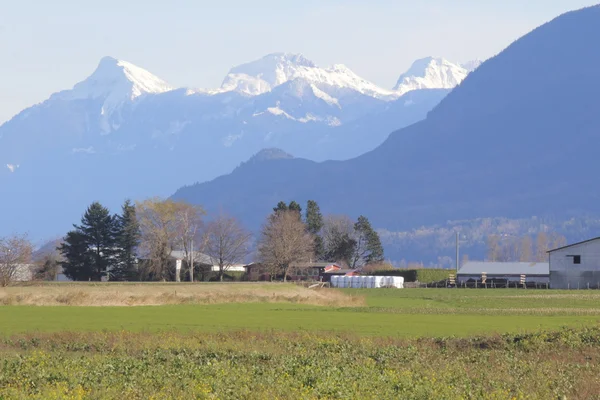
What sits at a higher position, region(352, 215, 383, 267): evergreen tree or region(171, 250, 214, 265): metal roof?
region(352, 215, 383, 267): evergreen tree

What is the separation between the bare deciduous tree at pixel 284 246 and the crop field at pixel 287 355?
284 feet

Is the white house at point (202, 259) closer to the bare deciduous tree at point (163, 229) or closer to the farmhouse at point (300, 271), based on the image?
the bare deciduous tree at point (163, 229)

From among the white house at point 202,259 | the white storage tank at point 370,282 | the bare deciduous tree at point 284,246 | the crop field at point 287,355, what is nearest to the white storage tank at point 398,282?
the white storage tank at point 370,282

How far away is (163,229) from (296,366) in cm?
11535

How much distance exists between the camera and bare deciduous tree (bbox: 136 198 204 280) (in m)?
141

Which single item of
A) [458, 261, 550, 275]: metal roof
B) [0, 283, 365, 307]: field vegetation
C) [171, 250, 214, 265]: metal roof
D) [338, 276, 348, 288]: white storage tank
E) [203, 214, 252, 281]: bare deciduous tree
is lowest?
[0, 283, 365, 307]: field vegetation

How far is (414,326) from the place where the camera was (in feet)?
166

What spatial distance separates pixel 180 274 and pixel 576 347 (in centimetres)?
11330

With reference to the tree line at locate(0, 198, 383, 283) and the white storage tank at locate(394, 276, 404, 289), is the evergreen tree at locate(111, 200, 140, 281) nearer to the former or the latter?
the tree line at locate(0, 198, 383, 283)

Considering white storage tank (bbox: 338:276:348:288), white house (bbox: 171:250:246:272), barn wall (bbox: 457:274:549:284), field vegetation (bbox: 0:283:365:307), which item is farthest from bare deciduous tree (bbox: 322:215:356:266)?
field vegetation (bbox: 0:283:365:307)

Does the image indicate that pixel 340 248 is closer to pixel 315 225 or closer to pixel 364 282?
pixel 315 225

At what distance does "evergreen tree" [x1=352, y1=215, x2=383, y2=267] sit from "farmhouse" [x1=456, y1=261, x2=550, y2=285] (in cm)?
2041

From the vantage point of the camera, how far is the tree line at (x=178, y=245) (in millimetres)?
139875

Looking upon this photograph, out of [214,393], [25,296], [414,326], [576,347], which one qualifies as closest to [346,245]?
[25,296]
